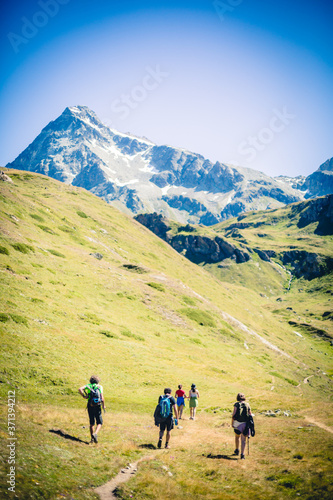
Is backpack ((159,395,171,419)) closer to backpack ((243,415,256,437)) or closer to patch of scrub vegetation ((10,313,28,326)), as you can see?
backpack ((243,415,256,437))

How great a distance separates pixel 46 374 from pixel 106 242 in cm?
6641

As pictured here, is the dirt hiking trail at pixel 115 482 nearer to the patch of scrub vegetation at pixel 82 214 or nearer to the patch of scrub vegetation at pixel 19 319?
the patch of scrub vegetation at pixel 19 319

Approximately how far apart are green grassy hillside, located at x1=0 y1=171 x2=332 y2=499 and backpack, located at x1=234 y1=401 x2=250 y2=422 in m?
2.06

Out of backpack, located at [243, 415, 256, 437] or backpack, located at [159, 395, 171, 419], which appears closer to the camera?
backpack, located at [243, 415, 256, 437]

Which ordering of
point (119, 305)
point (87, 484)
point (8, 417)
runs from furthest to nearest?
point (119, 305) < point (8, 417) < point (87, 484)

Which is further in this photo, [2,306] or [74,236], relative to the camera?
[74,236]

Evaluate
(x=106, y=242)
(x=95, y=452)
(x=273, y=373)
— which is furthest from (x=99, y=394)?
(x=106, y=242)

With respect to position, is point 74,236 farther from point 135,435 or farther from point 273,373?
point 135,435

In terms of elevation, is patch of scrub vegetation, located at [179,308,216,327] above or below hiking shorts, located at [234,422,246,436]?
below

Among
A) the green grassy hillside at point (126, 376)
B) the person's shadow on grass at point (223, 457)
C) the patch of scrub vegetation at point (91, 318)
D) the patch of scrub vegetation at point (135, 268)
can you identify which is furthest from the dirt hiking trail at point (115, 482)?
the patch of scrub vegetation at point (135, 268)

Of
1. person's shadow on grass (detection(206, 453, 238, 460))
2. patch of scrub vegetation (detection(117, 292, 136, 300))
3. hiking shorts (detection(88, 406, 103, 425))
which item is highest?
hiking shorts (detection(88, 406, 103, 425))

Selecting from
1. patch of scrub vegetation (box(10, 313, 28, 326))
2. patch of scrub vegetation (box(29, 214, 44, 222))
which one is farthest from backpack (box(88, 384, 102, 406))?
patch of scrub vegetation (box(29, 214, 44, 222))

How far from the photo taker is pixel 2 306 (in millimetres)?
26703

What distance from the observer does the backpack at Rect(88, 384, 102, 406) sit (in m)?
14.0
